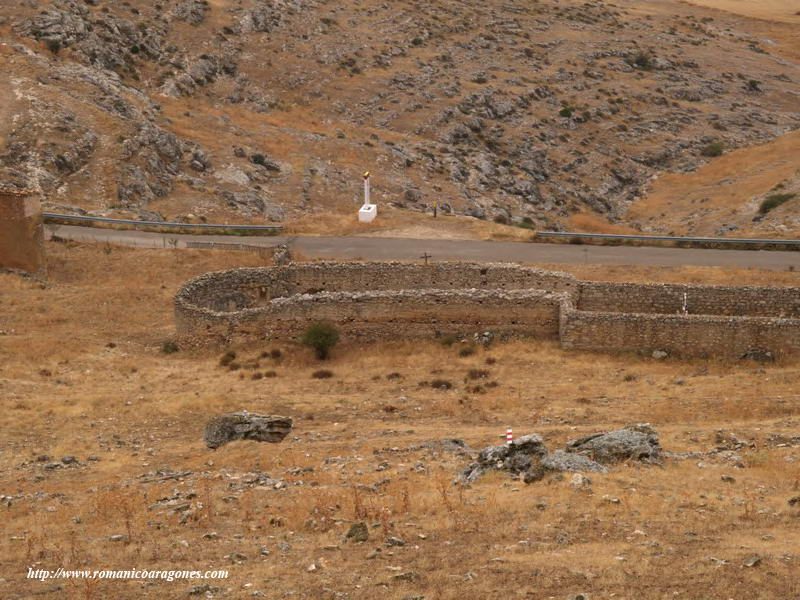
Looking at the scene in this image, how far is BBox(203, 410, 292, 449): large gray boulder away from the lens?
767 inches

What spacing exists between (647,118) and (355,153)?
2809 cm

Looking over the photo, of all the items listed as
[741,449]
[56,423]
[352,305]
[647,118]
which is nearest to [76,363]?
[56,423]

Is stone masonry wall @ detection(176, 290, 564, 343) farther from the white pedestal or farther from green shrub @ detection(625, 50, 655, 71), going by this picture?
green shrub @ detection(625, 50, 655, 71)

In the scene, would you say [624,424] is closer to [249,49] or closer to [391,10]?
[249,49]

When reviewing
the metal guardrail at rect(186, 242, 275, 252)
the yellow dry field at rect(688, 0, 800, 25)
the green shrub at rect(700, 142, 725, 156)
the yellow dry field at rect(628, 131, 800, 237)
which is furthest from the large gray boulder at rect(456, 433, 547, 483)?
the yellow dry field at rect(688, 0, 800, 25)

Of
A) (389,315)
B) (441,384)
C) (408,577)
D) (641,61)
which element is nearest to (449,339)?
(389,315)

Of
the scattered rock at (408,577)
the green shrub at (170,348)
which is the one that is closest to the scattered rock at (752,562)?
the scattered rock at (408,577)

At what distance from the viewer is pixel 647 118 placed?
77688 millimetres

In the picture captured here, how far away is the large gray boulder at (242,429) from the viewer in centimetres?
1948

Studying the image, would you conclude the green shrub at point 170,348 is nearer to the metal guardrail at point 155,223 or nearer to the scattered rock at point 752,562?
the metal guardrail at point 155,223

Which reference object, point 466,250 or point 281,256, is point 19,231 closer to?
point 281,256

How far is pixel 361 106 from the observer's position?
2842 inches

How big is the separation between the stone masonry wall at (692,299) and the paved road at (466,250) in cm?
946

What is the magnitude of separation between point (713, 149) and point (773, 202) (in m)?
20.6
